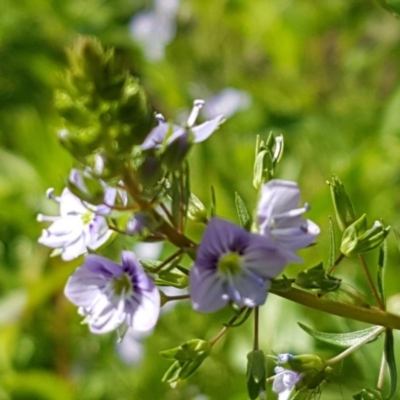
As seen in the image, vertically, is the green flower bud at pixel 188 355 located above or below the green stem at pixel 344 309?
below

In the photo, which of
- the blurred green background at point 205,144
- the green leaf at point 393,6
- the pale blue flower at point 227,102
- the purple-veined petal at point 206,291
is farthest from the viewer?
the pale blue flower at point 227,102

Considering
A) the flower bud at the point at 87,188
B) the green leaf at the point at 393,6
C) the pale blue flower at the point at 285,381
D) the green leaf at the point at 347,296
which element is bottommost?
the pale blue flower at the point at 285,381

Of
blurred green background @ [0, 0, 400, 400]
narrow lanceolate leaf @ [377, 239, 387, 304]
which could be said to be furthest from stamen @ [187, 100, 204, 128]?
blurred green background @ [0, 0, 400, 400]

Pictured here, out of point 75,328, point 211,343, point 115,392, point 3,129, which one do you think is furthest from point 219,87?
point 211,343

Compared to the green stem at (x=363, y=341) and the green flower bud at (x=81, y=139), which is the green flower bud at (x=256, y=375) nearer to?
the green stem at (x=363, y=341)

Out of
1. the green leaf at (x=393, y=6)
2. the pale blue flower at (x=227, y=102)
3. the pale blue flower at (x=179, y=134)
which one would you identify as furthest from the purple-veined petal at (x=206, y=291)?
the pale blue flower at (x=227, y=102)

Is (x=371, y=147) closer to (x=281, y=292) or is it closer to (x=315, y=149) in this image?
(x=315, y=149)

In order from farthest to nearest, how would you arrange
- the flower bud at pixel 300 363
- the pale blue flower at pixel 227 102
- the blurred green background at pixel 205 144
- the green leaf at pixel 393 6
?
1. the pale blue flower at pixel 227 102
2. the blurred green background at pixel 205 144
3. the green leaf at pixel 393 6
4. the flower bud at pixel 300 363
